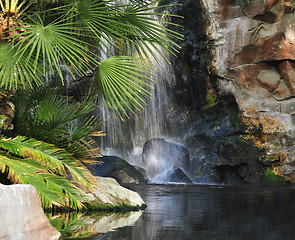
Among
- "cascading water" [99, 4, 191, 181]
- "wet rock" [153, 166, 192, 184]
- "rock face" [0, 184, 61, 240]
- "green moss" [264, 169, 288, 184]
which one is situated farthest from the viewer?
"cascading water" [99, 4, 191, 181]

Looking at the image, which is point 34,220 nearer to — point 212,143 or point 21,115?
point 21,115

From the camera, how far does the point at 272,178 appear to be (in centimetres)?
1266

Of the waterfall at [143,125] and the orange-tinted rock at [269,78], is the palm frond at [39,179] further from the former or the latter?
the waterfall at [143,125]

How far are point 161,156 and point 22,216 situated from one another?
1129cm

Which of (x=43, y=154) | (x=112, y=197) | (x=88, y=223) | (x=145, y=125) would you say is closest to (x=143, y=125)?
(x=145, y=125)

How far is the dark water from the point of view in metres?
4.64

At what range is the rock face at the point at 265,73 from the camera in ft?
41.9

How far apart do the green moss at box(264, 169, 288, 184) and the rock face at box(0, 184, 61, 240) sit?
9584 millimetres

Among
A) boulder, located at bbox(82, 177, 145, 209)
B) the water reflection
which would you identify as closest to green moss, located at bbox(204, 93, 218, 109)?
boulder, located at bbox(82, 177, 145, 209)

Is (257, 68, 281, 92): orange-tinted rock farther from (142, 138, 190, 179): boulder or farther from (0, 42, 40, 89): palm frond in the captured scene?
(0, 42, 40, 89): palm frond

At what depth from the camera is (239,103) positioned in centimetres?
1326

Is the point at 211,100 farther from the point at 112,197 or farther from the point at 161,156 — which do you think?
the point at 112,197

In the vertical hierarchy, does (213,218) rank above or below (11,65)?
below

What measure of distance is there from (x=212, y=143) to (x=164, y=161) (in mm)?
2083
